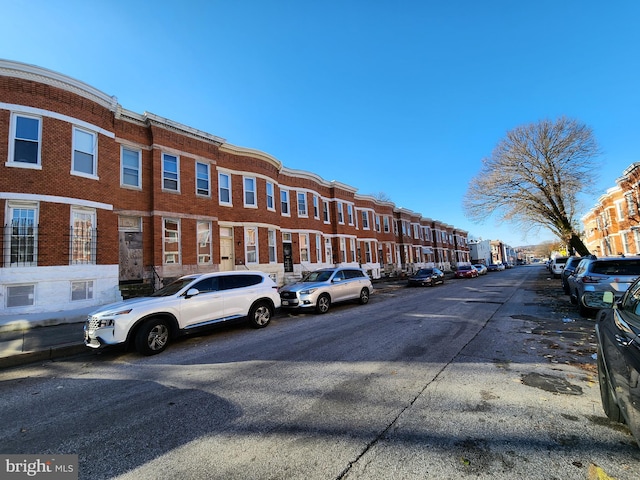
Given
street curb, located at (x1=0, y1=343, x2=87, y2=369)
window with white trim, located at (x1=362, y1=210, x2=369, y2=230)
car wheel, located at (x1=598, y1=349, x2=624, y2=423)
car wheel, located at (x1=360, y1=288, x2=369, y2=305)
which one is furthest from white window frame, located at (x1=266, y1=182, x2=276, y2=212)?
car wheel, located at (x1=598, y1=349, x2=624, y2=423)

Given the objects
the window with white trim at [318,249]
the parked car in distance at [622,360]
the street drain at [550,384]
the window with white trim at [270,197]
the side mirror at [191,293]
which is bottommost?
the street drain at [550,384]

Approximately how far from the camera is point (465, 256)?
7025cm

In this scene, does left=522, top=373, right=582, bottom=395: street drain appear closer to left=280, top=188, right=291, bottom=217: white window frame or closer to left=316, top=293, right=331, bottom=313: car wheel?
left=316, top=293, right=331, bottom=313: car wheel

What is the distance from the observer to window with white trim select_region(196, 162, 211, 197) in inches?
655

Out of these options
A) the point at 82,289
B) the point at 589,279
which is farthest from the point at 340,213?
the point at 589,279

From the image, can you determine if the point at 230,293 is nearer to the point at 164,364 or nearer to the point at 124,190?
the point at 164,364

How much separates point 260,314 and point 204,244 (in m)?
8.79

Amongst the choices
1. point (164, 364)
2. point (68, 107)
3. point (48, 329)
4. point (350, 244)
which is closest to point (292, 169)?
point (350, 244)

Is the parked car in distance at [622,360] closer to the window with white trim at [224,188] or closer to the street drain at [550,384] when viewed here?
the street drain at [550,384]

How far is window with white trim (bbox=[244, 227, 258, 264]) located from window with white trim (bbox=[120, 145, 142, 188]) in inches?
255

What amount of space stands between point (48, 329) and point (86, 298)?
2430 mm

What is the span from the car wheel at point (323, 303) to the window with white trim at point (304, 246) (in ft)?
39.8

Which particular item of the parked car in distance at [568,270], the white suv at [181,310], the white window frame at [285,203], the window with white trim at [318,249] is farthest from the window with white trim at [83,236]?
the parked car in distance at [568,270]

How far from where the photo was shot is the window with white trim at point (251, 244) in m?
18.8
